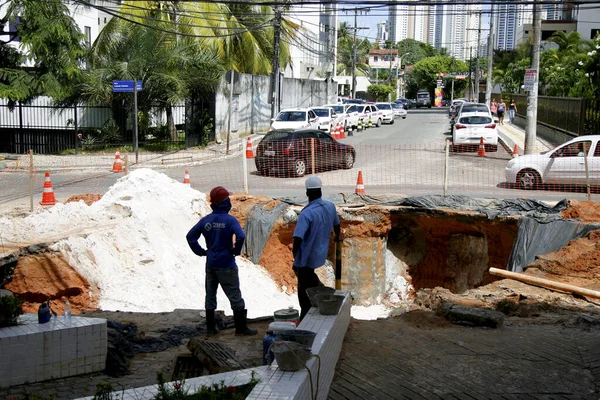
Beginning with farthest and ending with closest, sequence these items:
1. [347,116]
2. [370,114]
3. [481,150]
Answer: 1. [370,114]
2. [347,116]
3. [481,150]

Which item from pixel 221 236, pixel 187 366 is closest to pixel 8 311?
pixel 187 366

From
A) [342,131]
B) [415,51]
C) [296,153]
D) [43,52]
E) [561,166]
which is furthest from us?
[415,51]

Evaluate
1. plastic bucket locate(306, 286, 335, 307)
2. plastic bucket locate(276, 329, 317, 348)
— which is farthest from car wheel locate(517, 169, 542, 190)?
plastic bucket locate(276, 329, 317, 348)

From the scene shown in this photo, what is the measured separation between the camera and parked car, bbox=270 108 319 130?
31.8 meters

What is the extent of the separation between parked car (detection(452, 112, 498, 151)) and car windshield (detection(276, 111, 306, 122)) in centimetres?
760

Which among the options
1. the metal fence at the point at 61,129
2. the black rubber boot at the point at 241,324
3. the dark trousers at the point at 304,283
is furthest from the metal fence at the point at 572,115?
the black rubber boot at the point at 241,324

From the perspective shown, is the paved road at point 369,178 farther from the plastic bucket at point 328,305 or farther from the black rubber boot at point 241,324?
the plastic bucket at point 328,305

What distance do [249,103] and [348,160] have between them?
14011 mm

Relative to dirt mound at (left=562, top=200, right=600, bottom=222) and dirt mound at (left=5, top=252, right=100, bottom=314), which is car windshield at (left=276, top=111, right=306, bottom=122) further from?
dirt mound at (left=5, top=252, right=100, bottom=314)

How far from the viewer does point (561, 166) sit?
18.5m

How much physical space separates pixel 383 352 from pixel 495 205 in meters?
7.90

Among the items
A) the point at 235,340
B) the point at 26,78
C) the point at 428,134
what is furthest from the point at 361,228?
the point at 428,134

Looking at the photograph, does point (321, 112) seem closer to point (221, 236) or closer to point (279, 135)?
point (279, 135)

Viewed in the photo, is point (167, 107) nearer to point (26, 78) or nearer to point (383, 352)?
point (26, 78)
